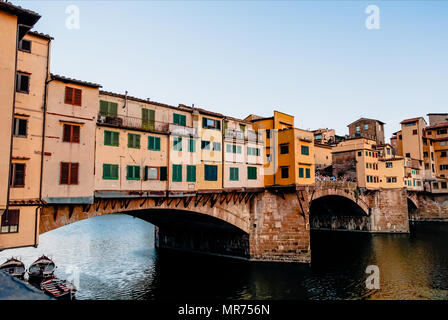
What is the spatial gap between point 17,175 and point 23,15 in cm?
1072

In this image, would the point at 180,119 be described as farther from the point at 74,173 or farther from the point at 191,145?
the point at 74,173

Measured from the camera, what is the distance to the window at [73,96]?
22797 mm

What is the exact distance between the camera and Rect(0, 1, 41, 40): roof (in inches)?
691

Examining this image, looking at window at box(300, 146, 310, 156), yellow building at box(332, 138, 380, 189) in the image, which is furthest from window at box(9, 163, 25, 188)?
yellow building at box(332, 138, 380, 189)

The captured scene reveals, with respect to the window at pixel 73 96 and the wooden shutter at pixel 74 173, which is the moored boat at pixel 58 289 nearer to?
the wooden shutter at pixel 74 173

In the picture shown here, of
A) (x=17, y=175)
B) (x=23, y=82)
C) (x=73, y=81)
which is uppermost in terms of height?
(x=73, y=81)

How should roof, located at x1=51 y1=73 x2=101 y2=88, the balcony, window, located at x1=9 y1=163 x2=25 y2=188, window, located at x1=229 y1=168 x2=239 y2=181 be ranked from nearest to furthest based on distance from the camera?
window, located at x1=9 y1=163 x2=25 y2=188 < roof, located at x1=51 y1=73 x2=101 y2=88 < the balcony < window, located at x1=229 y1=168 x2=239 y2=181

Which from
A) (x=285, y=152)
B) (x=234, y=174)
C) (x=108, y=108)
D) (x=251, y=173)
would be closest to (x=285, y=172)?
(x=285, y=152)

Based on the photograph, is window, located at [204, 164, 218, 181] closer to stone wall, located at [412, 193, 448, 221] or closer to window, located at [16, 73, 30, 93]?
window, located at [16, 73, 30, 93]

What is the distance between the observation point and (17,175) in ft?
65.9

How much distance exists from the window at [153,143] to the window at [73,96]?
723 cm

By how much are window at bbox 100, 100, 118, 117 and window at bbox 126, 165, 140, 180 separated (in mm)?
5182

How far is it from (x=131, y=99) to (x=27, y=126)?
973cm
